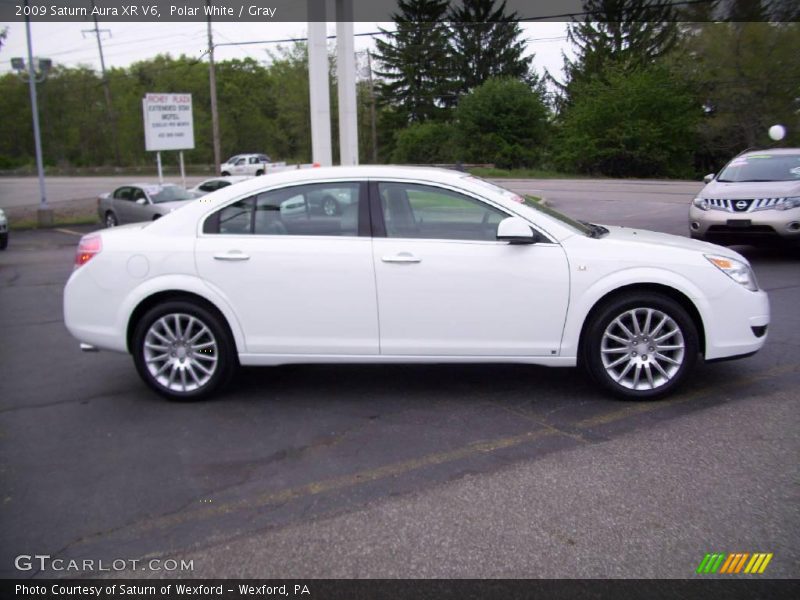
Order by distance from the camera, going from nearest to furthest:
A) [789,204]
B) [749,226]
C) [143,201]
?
[789,204] → [749,226] → [143,201]

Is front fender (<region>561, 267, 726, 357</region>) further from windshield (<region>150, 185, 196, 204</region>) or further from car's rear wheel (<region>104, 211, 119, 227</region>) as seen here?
car's rear wheel (<region>104, 211, 119, 227</region>)

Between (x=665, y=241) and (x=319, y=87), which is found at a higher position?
(x=319, y=87)

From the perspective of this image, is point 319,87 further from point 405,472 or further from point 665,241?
point 405,472


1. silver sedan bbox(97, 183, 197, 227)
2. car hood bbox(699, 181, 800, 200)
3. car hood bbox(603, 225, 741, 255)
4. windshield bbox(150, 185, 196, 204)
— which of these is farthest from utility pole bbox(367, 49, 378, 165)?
car hood bbox(603, 225, 741, 255)

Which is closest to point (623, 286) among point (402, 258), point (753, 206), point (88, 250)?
point (402, 258)

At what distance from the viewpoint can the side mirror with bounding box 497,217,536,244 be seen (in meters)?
4.92

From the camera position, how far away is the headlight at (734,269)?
511cm

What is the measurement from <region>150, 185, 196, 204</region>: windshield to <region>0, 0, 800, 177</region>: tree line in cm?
2419

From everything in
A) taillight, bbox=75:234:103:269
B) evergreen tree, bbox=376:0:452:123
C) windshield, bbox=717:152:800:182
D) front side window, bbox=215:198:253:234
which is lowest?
taillight, bbox=75:234:103:269

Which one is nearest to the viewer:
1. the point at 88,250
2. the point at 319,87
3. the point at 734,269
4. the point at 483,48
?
the point at 734,269

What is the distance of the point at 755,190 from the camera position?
1053 centimetres

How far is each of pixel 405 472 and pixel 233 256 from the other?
6.80ft

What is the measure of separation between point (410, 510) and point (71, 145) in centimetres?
7694
